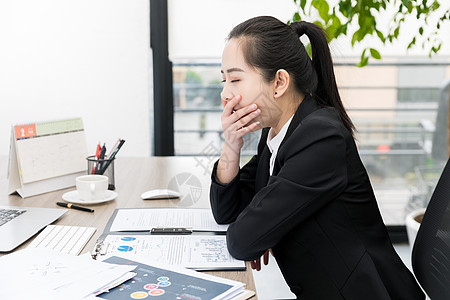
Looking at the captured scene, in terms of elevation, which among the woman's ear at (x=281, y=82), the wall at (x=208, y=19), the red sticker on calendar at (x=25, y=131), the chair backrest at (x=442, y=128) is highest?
the wall at (x=208, y=19)

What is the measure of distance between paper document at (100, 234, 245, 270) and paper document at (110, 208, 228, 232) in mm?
61

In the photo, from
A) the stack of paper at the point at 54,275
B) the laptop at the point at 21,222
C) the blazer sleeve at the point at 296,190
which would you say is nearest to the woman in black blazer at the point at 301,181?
the blazer sleeve at the point at 296,190

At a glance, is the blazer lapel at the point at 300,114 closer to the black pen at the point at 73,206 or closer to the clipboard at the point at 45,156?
the black pen at the point at 73,206

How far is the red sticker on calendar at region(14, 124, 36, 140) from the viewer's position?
139 cm

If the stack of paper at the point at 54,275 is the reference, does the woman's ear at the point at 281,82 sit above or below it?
above

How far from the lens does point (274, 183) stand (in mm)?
1011

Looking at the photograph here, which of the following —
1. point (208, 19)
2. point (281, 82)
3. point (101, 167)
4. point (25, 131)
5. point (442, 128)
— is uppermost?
point (208, 19)

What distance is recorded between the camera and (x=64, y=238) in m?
1.04

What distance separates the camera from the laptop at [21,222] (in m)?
1.02

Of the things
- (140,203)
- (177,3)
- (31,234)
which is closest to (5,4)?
(177,3)

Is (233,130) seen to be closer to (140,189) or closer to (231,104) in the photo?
(231,104)

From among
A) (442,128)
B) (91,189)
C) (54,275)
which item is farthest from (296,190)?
(442,128)

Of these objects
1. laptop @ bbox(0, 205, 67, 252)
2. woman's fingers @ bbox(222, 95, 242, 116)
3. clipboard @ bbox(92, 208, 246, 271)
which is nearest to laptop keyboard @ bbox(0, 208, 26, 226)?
laptop @ bbox(0, 205, 67, 252)

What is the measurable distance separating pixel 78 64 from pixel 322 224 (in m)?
1.71
